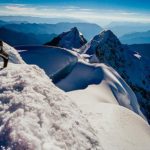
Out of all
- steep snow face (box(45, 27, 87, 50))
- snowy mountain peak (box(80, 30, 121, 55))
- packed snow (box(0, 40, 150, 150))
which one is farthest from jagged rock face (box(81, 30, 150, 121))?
packed snow (box(0, 40, 150, 150))

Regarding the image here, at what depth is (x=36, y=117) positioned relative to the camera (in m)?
4.54

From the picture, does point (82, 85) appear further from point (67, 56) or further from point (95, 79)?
point (67, 56)

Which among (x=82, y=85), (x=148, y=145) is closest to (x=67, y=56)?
(x=82, y=85)

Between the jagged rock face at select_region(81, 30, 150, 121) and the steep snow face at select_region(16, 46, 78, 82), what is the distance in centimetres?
4791

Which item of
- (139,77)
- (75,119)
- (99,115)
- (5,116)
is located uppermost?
(5,116)

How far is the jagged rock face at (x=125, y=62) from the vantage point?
84562 millimetres

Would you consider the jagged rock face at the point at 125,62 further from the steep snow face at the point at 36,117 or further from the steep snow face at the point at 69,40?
the steep snow face at the point at 36,117

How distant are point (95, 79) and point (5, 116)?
77.6ft

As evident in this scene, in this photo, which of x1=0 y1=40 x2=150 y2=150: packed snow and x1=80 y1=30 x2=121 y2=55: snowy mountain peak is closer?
x1=0 y1=40 x2=150 y2=150: packed snow

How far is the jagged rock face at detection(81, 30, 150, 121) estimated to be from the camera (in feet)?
277

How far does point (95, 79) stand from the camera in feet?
91.7

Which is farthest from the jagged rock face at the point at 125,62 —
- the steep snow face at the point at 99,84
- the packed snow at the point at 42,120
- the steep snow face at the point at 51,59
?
the packed snow at the point at 42,120

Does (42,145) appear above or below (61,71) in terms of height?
above

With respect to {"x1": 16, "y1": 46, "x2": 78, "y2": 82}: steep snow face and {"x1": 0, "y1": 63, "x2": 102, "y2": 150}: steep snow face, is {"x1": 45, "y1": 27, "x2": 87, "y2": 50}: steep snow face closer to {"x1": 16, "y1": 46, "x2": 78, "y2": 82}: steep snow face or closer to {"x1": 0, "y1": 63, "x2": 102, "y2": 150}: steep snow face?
{"x1": 16, "y1": 46, "x2": 78, "y2": 82}: steep snow face
